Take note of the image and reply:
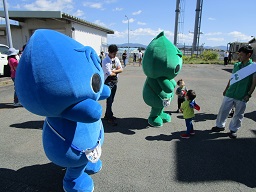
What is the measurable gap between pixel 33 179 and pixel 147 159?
1776 millimetres

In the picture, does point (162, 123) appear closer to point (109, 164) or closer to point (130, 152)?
point (130, 152)

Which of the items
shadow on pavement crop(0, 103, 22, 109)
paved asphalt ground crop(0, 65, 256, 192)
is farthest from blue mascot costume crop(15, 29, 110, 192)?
shadow on pavement crop(0, 103, 22, 109)

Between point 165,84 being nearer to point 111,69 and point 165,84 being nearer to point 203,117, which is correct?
point 111,69

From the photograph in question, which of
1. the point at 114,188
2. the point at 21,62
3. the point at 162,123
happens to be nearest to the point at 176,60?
the point at 162,123

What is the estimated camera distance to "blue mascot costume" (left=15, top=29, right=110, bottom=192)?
193 cm

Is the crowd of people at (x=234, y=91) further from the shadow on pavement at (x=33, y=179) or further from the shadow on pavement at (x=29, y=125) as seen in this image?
the shadow on pavement at (x=33, y=179)

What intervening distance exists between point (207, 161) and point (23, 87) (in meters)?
3.04

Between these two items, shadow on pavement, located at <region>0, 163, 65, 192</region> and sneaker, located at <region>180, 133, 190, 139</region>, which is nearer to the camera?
shadow on pavement, located at <region>0, 163, 65, 192</region>

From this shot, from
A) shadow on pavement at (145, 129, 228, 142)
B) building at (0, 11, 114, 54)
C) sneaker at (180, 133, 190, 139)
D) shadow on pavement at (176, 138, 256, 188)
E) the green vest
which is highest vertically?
building at (0, 11, 114, 54)

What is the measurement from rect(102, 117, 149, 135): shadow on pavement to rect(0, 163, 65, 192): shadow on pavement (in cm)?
168

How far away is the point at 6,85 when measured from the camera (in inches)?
382

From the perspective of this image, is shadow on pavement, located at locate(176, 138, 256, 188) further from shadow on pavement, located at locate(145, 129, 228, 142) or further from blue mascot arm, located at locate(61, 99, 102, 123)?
blue mascot arm, located at locate(61, 99, 102, 123)

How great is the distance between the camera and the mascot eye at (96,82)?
84.2 inches

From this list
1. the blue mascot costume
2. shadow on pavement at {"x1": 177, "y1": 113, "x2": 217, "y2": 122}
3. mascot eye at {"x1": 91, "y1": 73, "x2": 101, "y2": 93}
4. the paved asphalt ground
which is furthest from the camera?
shadow on pavement at {"x1": 177, "y1": 113, "x2": 217, "y2": 122}
